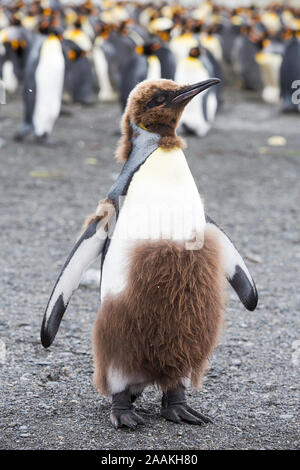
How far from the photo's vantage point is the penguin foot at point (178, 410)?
2754mm

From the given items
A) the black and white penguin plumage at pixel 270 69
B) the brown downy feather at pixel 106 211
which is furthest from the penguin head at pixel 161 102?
the black and white penguin plumage at pixel 270 69

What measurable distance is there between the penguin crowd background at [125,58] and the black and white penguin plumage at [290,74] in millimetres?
15

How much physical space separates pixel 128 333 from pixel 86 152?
604 centimetres

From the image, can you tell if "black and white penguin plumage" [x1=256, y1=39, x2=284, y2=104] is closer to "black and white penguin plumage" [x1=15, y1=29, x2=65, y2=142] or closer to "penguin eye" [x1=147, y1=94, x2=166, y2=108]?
"black and white penguin plumage" [x1=15, y1=29, x2=65, y2=142]

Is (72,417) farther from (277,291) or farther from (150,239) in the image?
(277,291)

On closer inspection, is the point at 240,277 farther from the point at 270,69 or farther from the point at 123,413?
the point at 270,69

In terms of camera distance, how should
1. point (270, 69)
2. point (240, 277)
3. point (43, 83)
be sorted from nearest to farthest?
point (240, 277), point (43, 83), point (270, 69)

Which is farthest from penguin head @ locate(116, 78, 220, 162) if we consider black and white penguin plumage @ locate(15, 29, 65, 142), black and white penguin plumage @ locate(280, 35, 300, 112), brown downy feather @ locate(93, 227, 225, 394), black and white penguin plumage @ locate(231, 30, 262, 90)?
black and white penguin plumage @ locate(231, 30, 262, 90)

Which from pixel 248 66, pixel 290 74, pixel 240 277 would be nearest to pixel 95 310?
pixel 240 277

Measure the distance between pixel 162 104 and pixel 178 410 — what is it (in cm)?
105

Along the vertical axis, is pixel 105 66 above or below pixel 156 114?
below

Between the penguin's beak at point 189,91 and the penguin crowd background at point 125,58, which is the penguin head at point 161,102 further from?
the penguin crowd background at point 125,58

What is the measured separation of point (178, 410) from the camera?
2.77 meters

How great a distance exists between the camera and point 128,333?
264 cm
